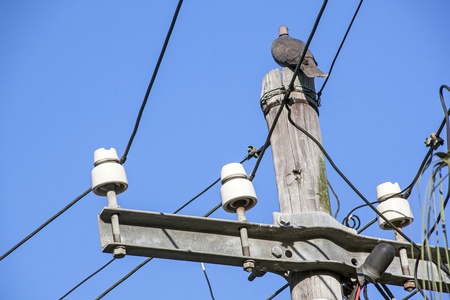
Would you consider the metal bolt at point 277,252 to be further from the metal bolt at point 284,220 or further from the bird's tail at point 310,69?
the bird's tail at point 310,69

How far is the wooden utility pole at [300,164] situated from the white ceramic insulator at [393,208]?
543 millimetres

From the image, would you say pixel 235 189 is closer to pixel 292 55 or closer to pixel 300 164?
pixel 300 164

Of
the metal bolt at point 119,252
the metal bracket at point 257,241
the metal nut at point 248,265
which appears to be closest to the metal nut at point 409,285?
the metal bracket at point 257,241

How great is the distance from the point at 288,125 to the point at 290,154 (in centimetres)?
24

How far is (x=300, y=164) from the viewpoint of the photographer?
17.7 feet

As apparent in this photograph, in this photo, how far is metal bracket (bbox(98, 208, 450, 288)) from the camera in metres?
4.62

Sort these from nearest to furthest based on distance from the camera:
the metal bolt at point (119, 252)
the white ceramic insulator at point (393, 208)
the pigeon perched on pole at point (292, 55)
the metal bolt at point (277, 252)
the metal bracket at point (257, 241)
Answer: the metal bolt at point (119, 252), the metal bracket at point (257, 241), the metal bolt at point (277, 252), the white ceramic insulator at point (393, 208), the pigeon perched on pole at point (292, 55)

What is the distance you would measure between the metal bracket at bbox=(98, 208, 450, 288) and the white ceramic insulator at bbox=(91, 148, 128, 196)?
0.25 m

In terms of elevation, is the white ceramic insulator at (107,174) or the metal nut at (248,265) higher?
the white ceramic insulator at (107,174)

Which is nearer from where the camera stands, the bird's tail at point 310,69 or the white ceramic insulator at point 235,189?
the white ceramic insulator at point 235,189

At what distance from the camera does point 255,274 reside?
17.0ft

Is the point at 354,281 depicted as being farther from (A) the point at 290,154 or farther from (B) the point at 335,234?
(A) the point at 290,154

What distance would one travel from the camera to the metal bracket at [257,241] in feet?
15.2

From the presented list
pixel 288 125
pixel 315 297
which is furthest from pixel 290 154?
pixel 315 297
